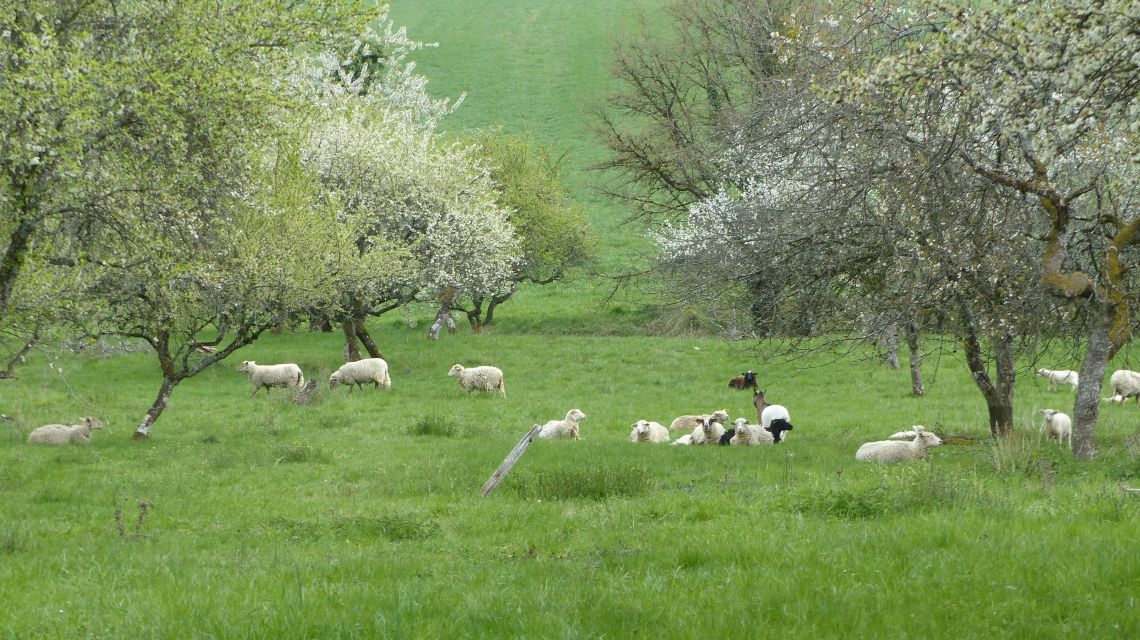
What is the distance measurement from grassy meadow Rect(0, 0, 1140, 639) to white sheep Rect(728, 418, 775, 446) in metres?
0.64

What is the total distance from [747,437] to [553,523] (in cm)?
965

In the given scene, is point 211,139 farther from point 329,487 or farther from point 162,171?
point 329,487

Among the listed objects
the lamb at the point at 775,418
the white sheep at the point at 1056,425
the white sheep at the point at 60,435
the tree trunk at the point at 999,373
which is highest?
the tree trunk at the point at 999,373

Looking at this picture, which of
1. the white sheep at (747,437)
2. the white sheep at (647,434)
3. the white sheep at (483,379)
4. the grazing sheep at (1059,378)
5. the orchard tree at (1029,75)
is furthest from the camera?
the white sheep at (483,379)

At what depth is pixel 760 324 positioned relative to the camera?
58.1 feet

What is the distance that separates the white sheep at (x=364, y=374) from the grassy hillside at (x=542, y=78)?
19620mm

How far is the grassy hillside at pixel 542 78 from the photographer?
60.8 metres

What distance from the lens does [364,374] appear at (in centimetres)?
3272

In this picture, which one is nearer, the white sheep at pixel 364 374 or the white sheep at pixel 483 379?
the white sheep at pixel 483 379

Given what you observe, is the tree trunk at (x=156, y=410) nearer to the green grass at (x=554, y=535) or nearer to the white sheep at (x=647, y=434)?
the green grass at (x=554, y=535)

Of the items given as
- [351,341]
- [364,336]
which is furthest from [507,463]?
[364,336]

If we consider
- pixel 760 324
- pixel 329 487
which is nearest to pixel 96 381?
pixel 329 487

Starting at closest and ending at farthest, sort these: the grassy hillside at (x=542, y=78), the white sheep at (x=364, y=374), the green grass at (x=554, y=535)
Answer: the green grass at (x=554, y=535), the white sheep at (x=364, y=374), the grassy hillside at (x=542, y=78)

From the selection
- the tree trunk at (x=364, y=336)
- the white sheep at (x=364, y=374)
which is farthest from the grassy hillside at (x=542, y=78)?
the white sheep at (x=364, y=374)
